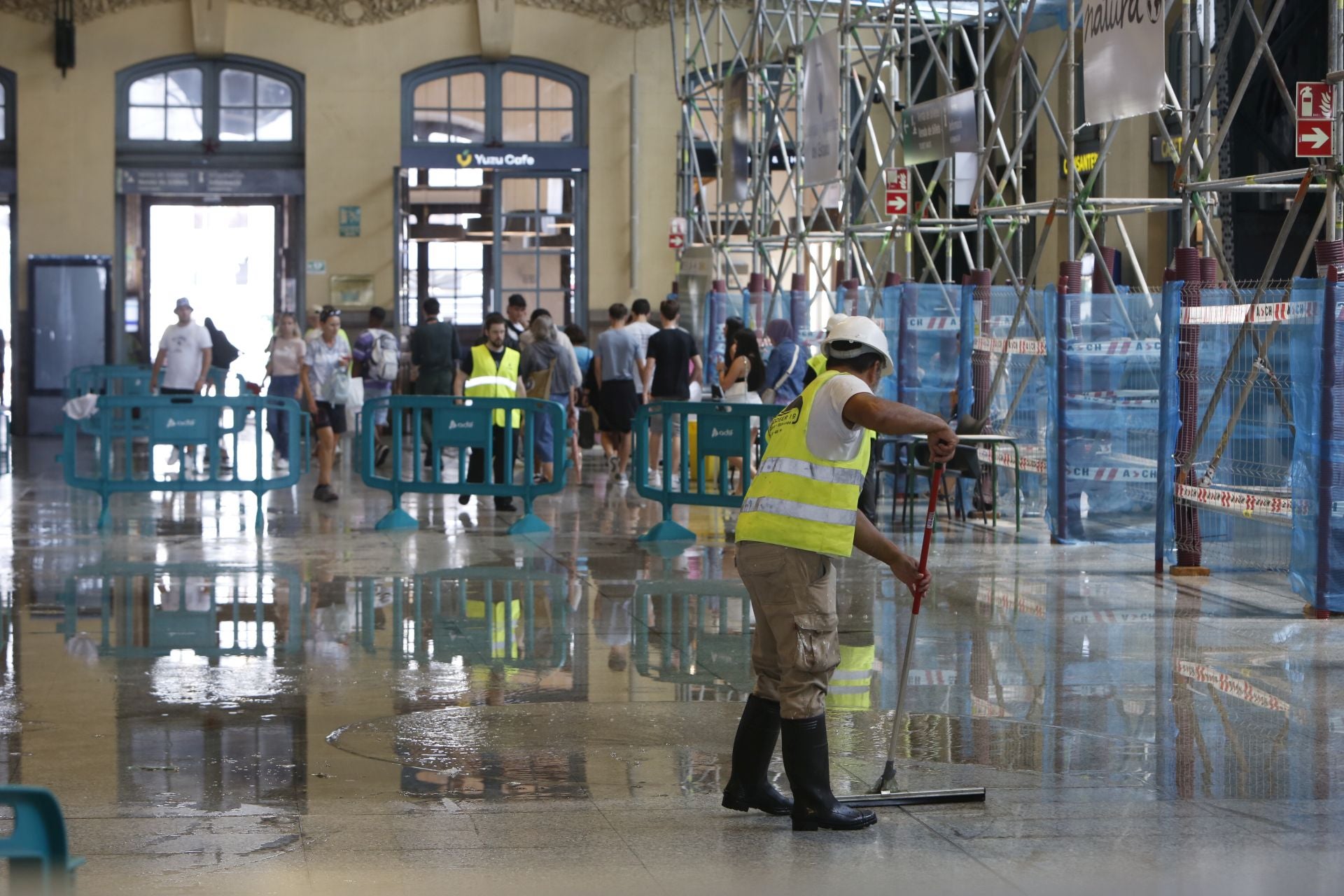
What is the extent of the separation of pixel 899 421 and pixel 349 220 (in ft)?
77.7

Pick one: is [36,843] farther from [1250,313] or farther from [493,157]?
[493,157]

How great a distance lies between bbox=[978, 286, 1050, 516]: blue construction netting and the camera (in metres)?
14.7

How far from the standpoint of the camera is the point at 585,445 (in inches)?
843

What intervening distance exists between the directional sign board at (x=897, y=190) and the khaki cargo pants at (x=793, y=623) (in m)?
11.4

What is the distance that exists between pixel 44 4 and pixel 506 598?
2013 cm

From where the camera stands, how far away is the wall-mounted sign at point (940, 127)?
15602 millimetres

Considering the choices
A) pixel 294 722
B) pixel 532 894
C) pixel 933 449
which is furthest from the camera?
pixel 294 722

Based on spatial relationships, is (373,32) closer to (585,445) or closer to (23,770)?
(585,445)

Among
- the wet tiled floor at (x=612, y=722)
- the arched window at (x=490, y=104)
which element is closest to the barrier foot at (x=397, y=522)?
the wet tiled floor at (x=612, y=722)

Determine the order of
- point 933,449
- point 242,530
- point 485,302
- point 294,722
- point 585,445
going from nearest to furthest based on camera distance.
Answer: point 933,449 → point 294,722 → point 242,530 → point 585,445 → point 485,302

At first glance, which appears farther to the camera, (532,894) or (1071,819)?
(1071,819)

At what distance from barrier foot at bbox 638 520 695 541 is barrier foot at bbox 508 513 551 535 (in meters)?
0.95

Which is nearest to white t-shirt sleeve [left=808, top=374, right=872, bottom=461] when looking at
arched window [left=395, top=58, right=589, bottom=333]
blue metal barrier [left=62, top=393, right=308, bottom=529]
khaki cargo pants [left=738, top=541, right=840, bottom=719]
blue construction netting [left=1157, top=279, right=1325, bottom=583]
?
khaki cargo pants [left=738, top=541, right=840, bottom=719]

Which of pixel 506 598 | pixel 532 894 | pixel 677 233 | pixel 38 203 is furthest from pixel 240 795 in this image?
pixel 38 203
